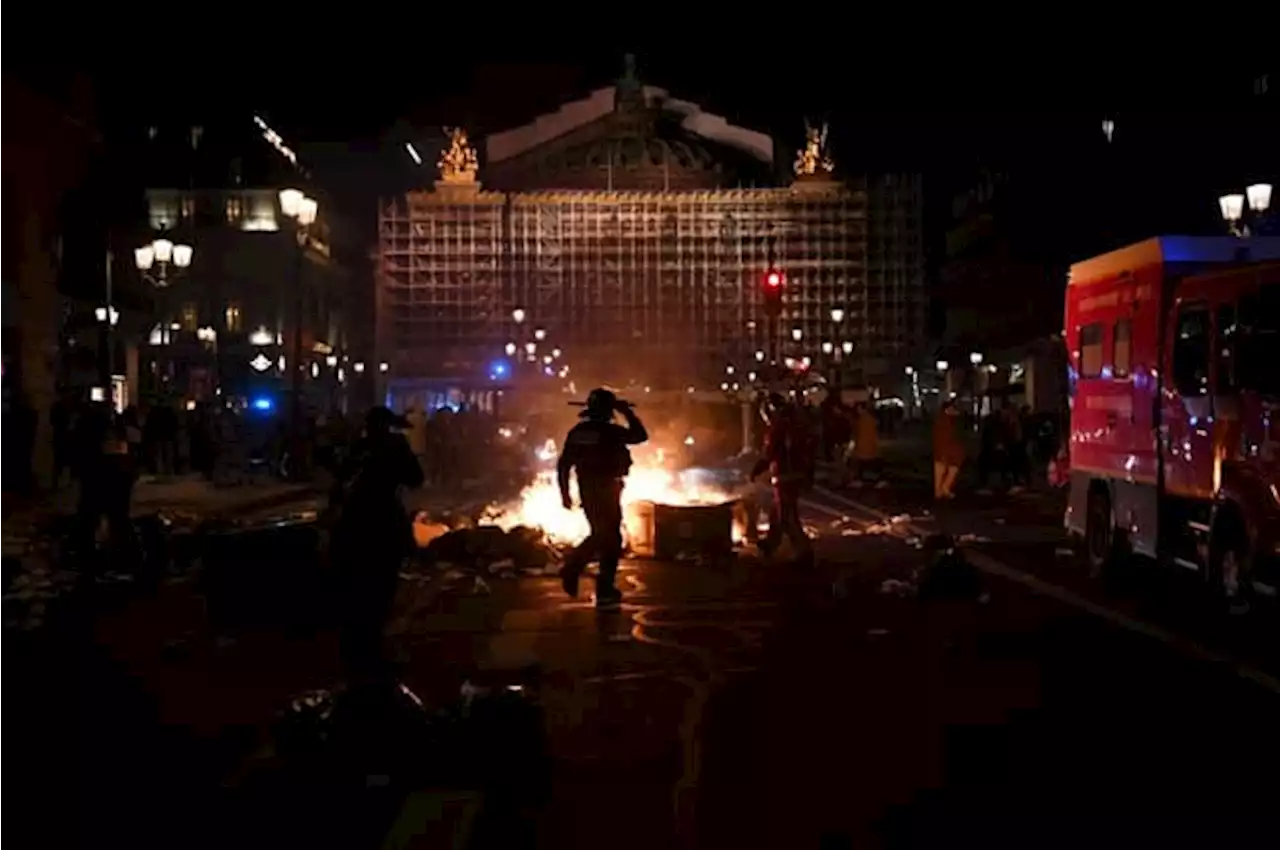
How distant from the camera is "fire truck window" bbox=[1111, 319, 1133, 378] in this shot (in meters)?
16.6

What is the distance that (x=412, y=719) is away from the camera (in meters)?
8.17

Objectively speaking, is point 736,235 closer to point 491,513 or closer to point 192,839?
point 491,513

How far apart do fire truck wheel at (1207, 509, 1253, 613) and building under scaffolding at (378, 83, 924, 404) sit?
66.4m

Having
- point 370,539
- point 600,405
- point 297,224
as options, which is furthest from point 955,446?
point 370,539

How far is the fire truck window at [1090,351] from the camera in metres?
Result: 17.9

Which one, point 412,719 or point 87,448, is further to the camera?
point 87,448

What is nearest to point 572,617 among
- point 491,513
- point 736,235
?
point 491,513

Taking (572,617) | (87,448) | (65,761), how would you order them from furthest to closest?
(87,448) < (572,617) < (65,761)

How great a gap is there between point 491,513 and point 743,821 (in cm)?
1977

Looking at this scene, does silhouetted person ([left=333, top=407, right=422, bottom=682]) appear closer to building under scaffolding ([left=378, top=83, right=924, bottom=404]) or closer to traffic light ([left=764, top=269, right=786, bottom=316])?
traffic light ([left=764, top=269, right=786, bottom=316])

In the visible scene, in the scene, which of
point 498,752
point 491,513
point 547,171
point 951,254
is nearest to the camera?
point 498,752

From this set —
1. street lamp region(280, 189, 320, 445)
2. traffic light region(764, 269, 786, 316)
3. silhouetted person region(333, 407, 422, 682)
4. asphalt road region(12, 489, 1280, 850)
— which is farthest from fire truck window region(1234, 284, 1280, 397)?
street lamp region(280, 189, 320, 445)

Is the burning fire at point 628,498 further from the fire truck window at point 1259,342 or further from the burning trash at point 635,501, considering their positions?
the fire truck window at point 1259,342

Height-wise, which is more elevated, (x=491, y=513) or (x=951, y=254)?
(x=951, y=254)
